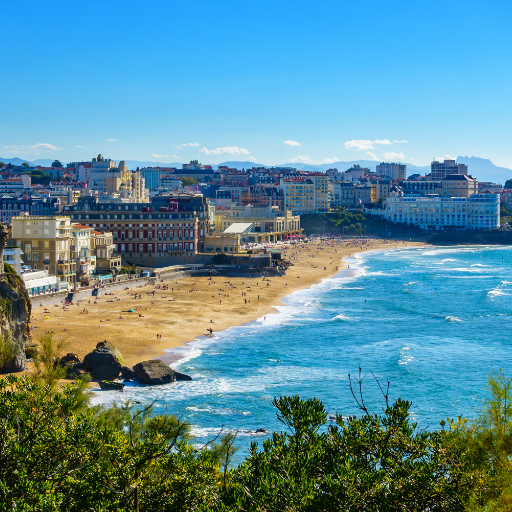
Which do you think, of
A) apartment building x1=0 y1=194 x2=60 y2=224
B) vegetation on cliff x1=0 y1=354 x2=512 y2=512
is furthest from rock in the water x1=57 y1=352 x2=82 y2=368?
apartment building x1=0 y1=194 x2=60 y2=224

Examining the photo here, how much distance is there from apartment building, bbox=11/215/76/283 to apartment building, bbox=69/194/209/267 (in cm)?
2144

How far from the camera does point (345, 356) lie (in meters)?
48.8

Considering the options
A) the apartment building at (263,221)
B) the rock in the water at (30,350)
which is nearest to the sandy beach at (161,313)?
the rock in the water at (30,350)

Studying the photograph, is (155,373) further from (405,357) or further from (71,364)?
(405,357)

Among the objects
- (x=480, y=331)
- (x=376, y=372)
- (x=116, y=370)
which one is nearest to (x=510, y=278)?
(x=480, y=331)

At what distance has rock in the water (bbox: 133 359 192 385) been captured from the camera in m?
41.0

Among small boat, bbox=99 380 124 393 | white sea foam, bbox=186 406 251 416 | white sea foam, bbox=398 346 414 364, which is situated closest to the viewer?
white sea foam, bbox=186 406 251 416

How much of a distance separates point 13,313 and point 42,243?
1207 inches

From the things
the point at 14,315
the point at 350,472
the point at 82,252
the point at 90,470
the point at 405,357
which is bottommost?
the point at 405,357

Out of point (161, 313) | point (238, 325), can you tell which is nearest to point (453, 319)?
point (238, 325)

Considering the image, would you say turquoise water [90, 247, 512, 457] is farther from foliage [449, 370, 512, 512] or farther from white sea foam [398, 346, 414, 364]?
foliage [449, 370, 512, 512]

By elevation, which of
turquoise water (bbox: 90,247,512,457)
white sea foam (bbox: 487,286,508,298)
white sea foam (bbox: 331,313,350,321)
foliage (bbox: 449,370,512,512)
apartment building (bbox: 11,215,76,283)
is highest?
apartment building (bbox: 11,215,76,283)

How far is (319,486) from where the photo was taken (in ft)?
51.4

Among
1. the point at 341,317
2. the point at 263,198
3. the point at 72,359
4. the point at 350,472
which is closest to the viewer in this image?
the point at 350,472
